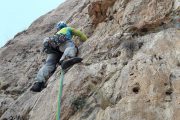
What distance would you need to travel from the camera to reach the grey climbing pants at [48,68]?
12453mm

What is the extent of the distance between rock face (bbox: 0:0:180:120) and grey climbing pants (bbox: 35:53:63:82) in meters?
0.43

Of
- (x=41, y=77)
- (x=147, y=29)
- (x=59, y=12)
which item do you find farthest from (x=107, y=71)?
(x=59, y=12)

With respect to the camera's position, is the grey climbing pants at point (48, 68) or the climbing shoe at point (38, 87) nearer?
the climbing shoe at point (38, 87)

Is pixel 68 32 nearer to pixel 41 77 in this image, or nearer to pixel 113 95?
pixel 41 77

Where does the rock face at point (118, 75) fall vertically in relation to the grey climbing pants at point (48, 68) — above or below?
above

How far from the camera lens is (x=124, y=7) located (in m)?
12.5

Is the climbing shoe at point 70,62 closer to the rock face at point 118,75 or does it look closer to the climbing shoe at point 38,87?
the rock face at point 118,75

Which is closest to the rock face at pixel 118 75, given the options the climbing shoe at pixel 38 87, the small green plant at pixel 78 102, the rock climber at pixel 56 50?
the small green plant at pixel 78 102

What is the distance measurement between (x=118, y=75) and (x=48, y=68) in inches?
145

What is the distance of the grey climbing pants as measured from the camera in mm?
12453

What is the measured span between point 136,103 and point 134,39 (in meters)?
2.54

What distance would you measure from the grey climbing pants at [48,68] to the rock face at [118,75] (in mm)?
426

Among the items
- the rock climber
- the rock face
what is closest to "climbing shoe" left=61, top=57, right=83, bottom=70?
the rock face

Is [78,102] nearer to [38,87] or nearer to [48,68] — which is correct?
[38,87]
